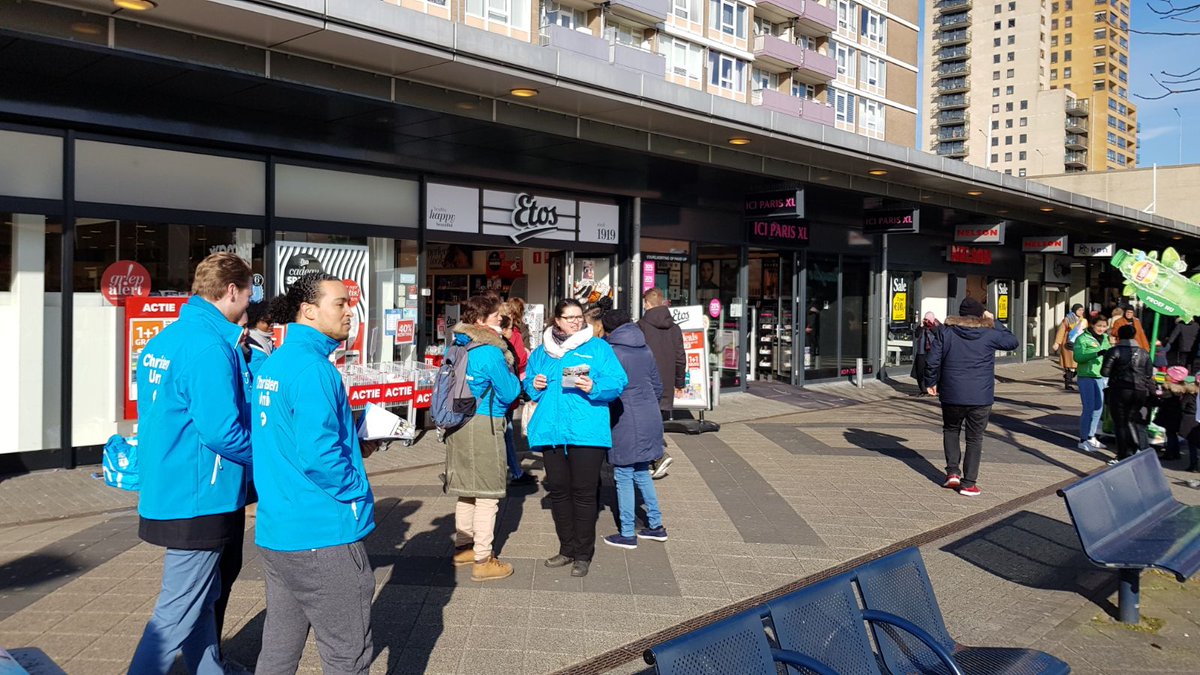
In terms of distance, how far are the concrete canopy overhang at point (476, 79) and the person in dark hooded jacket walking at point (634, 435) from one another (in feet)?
12.0

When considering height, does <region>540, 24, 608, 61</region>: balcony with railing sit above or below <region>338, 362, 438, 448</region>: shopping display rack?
above

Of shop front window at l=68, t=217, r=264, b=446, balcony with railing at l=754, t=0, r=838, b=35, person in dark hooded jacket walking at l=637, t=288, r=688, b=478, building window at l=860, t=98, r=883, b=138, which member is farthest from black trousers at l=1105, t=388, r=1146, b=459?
building window at l=860, t=98, r=883, b=138

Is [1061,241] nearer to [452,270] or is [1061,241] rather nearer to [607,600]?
[452,270]

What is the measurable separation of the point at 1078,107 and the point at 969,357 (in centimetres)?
13351

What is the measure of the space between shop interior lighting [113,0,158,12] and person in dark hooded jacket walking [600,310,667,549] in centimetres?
452

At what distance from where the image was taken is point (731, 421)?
13.1 m

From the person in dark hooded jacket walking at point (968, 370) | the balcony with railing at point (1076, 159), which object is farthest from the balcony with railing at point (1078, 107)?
the person in dark hooded jacket walking at point (968, 370)

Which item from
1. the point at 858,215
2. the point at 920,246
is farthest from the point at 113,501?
the point at 920,246

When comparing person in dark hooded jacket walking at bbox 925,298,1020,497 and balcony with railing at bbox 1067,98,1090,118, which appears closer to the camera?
person in dark hooded jacket walking at bbox 925,298,1020,497

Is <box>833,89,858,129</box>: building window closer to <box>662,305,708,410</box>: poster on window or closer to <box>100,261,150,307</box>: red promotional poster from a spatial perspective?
<box>662,305,708,410</box>: poster on window

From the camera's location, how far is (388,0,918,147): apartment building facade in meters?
35.5

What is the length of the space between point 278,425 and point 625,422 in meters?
3.43

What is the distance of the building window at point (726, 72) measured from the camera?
44.1 m

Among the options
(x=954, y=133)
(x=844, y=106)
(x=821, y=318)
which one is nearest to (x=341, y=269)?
(x=821, y=318)
